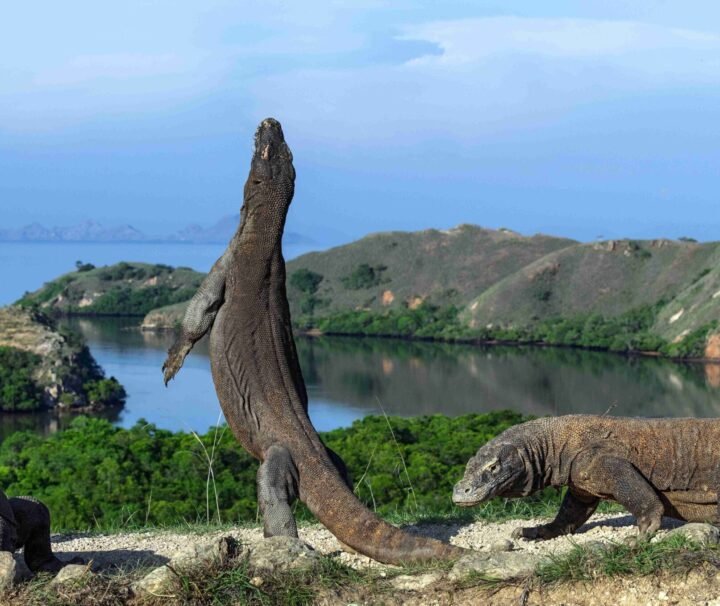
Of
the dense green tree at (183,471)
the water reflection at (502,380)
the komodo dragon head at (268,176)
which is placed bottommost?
the water reflection at (502,380)

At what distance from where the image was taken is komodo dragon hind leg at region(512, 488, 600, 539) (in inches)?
347

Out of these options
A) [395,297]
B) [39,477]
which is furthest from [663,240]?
[39,477]

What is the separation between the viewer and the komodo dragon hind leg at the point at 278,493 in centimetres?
832

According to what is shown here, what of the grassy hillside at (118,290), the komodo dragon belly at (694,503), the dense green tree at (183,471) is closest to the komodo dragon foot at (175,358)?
the komodo dragon belly at (694,503)

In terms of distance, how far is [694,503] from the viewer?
8.40 m

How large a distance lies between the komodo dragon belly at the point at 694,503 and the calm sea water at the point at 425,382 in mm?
31774

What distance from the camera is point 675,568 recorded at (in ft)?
21.8

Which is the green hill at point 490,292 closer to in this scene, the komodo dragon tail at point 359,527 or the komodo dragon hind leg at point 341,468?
the komodo dragon hind leg at point 341,468

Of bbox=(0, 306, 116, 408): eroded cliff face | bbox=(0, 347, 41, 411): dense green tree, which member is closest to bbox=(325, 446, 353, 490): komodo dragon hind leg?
bbox=(0, 306, 116, 408): eroded cliff face

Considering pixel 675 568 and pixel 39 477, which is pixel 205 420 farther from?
pixel 675 568

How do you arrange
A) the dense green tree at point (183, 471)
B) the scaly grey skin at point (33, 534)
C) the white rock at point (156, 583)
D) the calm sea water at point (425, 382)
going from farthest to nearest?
the calm sea water at point (425, 382)
the dense green tree at point (183, 471)
the scaly grey skin at point (33, 534)
the white rock at point (156, 583)

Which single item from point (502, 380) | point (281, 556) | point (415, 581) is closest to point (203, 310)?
point (281, 556)

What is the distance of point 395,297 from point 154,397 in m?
49.7

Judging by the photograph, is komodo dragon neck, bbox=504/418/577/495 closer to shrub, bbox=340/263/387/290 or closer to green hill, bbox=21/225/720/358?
green hill, bbox=21/225/720/358
